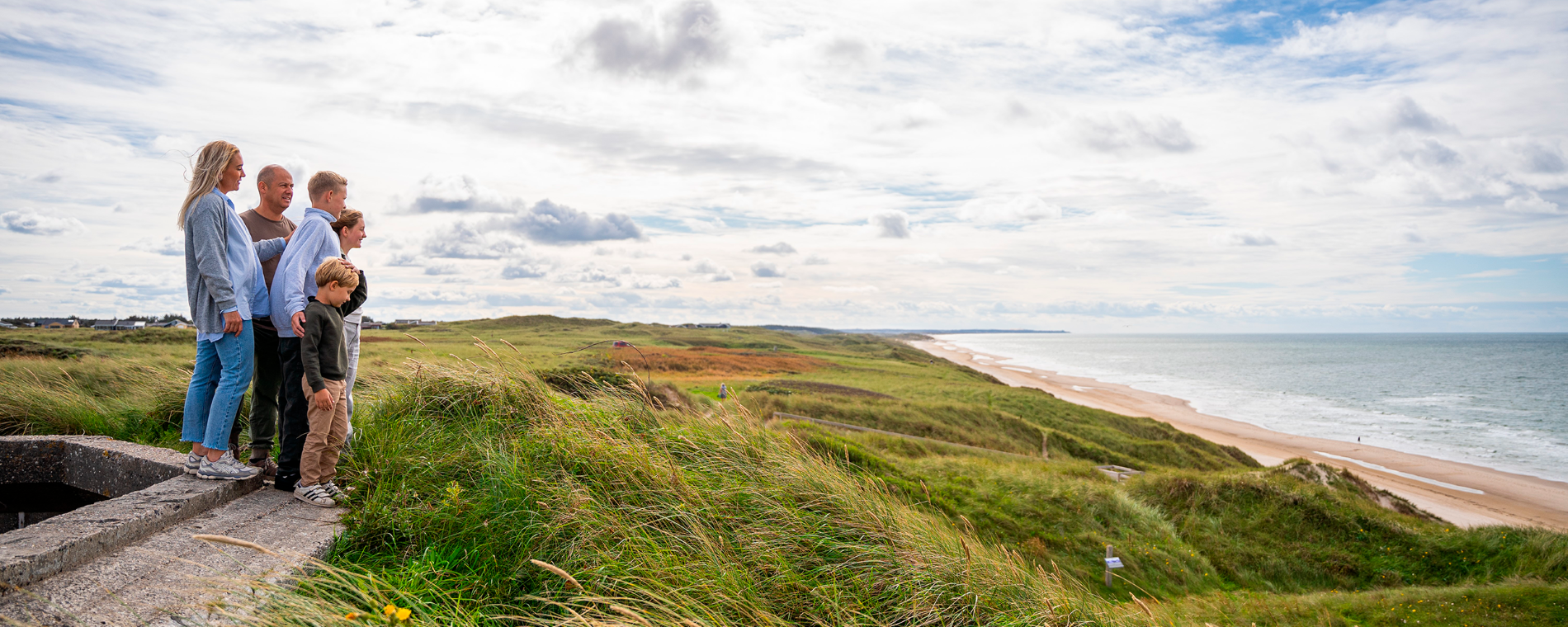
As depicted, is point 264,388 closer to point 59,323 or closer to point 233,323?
point 233,323

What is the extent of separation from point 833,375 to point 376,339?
23.9 meters

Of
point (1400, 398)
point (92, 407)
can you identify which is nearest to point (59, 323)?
point (92, 407)

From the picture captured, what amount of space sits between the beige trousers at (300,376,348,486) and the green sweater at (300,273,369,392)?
5 cm

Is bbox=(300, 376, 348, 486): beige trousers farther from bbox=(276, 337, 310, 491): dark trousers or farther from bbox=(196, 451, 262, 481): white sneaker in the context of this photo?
bbox=(196, 451, 262, 481): white sneaker

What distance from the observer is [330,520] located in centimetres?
415

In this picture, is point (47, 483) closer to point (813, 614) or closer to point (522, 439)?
point (522, 439)

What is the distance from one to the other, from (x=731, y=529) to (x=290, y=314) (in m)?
3.18

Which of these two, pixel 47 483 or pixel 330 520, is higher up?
pixel 330 520

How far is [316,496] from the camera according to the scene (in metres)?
4.48

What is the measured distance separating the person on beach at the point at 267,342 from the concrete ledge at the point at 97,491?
0.90 feet

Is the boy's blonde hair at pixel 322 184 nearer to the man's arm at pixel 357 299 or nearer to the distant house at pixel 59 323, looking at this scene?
the man's arm at pixel 357 299

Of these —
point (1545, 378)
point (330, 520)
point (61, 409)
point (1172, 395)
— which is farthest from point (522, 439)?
point (1545, 378)

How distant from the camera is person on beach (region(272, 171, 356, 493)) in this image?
4.66m

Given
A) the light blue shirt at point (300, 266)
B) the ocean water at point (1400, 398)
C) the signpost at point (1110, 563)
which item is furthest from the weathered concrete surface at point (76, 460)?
the ocean water at point (1400, 398)
